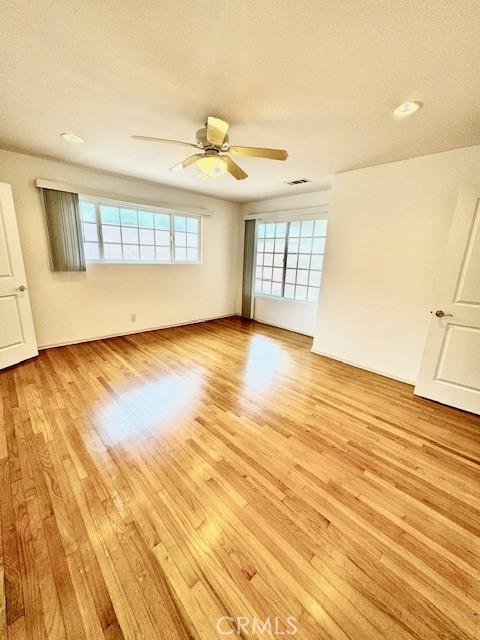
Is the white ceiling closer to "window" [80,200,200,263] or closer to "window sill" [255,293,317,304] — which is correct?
"window" [80,200,200,263]

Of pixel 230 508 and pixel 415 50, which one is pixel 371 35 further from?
pixel 230 508

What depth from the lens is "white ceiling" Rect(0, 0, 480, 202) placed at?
1.14 m

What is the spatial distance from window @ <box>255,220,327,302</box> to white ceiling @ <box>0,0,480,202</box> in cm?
187

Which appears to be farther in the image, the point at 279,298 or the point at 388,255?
the point at 279,298

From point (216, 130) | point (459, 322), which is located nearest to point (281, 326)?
point (459, 322)

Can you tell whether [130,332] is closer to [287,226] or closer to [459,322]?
[287,226]

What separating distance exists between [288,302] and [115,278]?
304cm

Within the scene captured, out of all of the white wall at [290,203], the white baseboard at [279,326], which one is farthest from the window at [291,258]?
the white baseboard at [279,326]

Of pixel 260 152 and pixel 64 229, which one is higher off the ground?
pixel 260 152

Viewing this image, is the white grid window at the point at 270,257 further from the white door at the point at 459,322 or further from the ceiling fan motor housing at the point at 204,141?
the ceiling fan motor housing at the point at 204,141

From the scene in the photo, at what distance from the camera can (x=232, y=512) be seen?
1.36 metres

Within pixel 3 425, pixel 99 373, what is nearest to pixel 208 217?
pixel 99 373

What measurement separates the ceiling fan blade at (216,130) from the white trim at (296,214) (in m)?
2.66

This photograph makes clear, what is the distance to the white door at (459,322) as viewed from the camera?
225cm
